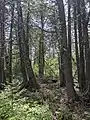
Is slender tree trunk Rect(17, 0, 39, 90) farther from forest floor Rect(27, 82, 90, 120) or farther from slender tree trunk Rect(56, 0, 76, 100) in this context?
slender tree trunk Rect(56, 0, 76, 100)

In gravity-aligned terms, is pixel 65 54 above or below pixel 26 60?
above

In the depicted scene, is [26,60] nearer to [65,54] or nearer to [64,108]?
[65,54]

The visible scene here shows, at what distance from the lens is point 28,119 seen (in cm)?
505

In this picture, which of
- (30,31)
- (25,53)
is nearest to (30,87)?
(25,53)

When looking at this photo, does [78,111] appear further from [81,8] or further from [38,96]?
[81,8]

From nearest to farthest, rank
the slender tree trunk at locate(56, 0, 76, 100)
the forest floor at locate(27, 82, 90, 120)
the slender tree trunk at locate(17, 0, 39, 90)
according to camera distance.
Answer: the forest floor at locate(27, 82, 90, 120) → the slender tree trunk at locate(56, 0, 76, 100) → the slender tree trunk at locate(17, 0, 39, 90)

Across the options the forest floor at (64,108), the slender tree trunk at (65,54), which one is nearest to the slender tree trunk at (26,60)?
the forest floor at (64,108)

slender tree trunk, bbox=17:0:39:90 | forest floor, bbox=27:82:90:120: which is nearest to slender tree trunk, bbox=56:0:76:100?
forest floor, bbox=27:82:90:120

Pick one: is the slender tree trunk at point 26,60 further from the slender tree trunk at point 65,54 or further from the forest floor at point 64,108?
the slender tree trunk at point 65,54

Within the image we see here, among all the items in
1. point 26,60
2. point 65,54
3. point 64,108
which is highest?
point 65,54

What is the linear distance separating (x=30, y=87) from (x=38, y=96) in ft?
6.73

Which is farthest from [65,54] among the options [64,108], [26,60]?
[26,60]

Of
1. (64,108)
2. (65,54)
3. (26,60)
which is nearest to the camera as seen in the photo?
(64,108)

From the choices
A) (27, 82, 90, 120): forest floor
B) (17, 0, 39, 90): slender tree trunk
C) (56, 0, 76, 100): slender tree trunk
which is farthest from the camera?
(17, 0, 39, 90): slender tree trunk
